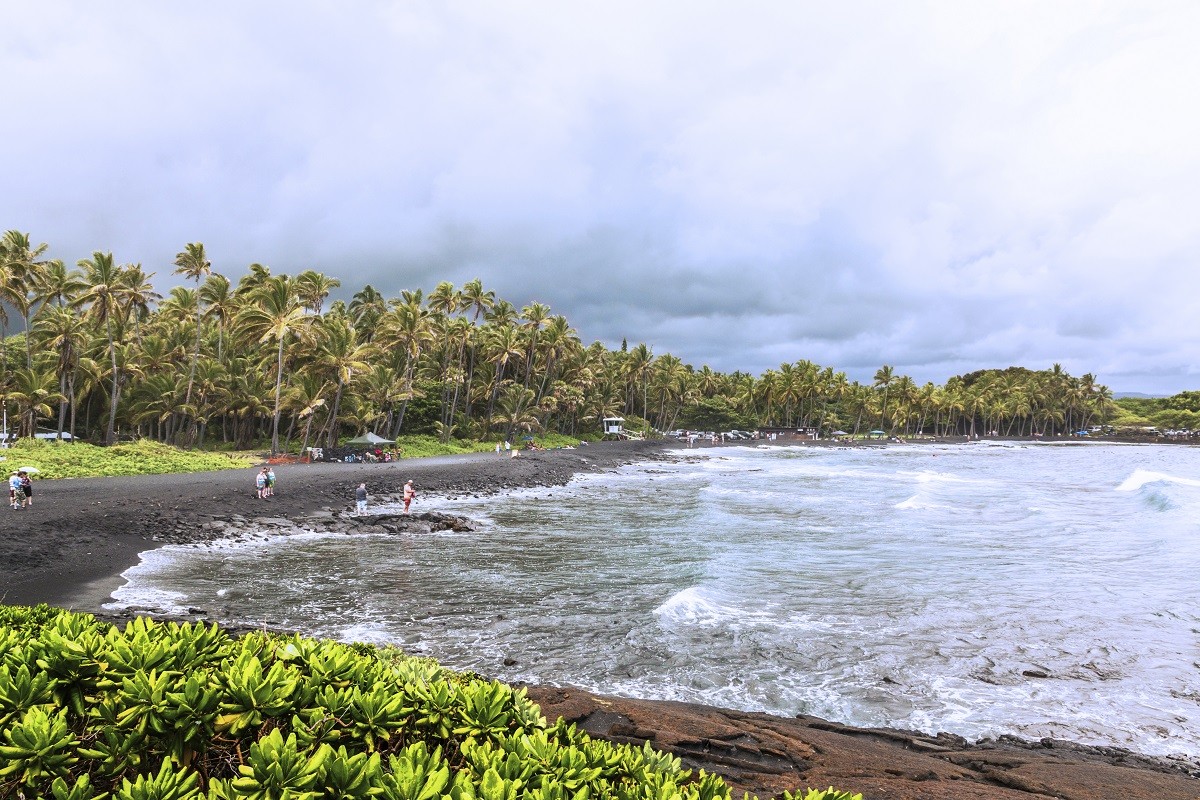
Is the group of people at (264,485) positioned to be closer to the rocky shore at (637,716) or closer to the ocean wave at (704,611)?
the rocky shore at (637,716)

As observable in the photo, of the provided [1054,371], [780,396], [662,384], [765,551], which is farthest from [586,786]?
[1054,371]

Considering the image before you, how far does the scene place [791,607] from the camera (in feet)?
42.2

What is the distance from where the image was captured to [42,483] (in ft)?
82.7

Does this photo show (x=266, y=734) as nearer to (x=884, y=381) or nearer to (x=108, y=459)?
(x=108, y=459)

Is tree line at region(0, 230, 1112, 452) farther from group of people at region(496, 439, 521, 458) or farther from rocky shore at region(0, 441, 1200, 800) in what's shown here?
rocky shore at region(0, 441, 1200, 800)

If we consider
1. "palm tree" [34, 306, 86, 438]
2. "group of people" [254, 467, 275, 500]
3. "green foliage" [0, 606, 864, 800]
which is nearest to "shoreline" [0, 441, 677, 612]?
"group of people" [254, 467, 275, 500]

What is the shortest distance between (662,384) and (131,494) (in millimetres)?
83410

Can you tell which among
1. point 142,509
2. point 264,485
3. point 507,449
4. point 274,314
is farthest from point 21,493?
point 507,449

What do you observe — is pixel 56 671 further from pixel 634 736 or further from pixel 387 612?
pixel 387 612

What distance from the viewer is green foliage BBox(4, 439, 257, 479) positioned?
94.6ft

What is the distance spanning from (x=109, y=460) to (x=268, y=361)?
1832cm

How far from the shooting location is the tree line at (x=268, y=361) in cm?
4116

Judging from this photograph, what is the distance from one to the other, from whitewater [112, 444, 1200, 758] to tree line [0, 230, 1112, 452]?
27086 millimetres

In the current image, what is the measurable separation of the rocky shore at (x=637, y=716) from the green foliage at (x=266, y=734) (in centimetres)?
305
